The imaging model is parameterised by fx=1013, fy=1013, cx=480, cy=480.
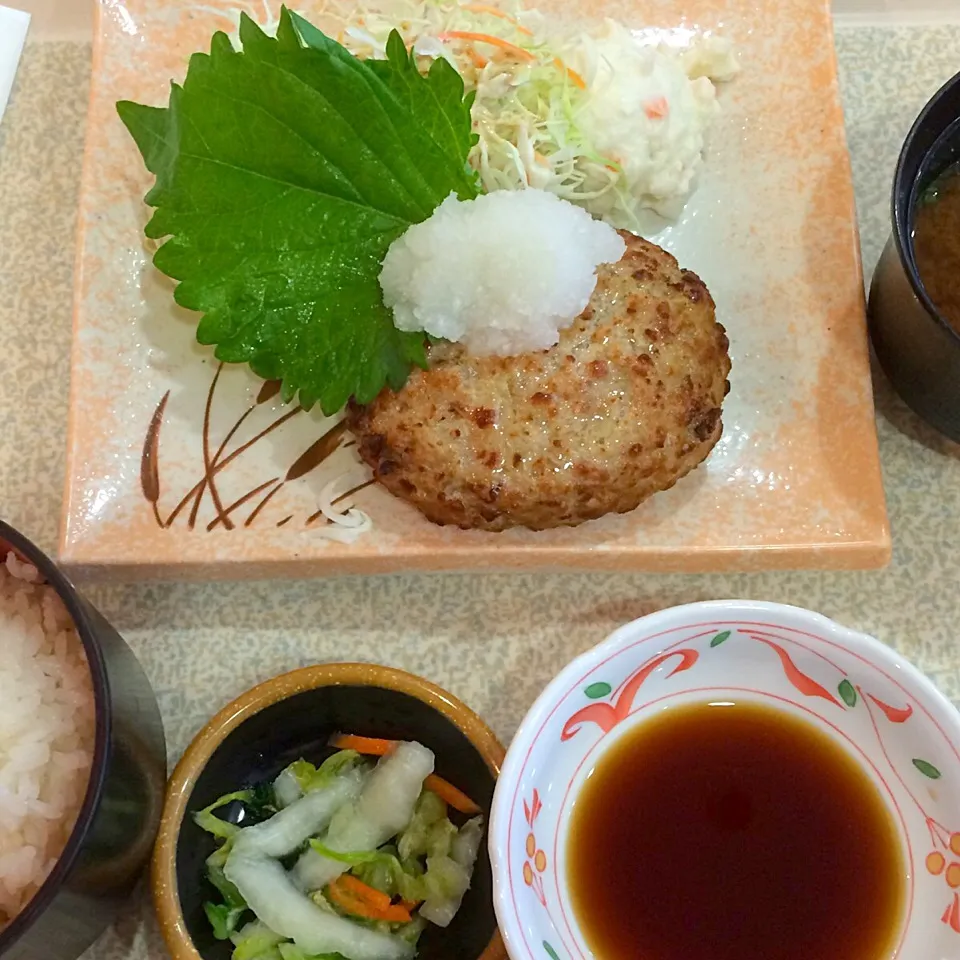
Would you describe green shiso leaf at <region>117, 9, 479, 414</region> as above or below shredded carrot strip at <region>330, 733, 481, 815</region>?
above

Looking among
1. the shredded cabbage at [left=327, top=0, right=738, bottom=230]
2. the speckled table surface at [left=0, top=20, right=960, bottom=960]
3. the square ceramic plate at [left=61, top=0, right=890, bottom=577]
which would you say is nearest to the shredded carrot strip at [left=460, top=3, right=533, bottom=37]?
the shredded cabbage at [left=327, top=0, right=738, bottom=230]

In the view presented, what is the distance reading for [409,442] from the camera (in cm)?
149

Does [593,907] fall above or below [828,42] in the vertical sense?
below

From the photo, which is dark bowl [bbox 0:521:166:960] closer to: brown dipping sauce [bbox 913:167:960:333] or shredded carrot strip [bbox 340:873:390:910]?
shredded carrot strip [bbox 340:873:390:910]

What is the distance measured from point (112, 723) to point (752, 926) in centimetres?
83

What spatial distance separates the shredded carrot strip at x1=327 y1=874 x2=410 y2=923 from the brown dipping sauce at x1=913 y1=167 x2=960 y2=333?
1179 mm

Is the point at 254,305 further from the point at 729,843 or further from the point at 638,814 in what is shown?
the point at 729,843

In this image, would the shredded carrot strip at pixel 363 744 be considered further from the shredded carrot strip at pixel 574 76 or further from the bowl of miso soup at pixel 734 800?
the shredded carrot strip at pixel 574 76

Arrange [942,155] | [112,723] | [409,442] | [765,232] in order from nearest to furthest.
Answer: [112,723] < [409,442] < [942,155] < [765,232]

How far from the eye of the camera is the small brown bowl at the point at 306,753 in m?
1.30

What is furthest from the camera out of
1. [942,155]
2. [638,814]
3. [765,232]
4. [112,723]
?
[765,232]

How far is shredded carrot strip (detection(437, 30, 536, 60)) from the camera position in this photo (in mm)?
1760

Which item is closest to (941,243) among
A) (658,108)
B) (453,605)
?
(658,108)

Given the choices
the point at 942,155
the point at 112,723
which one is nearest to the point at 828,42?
the point at 942,155
